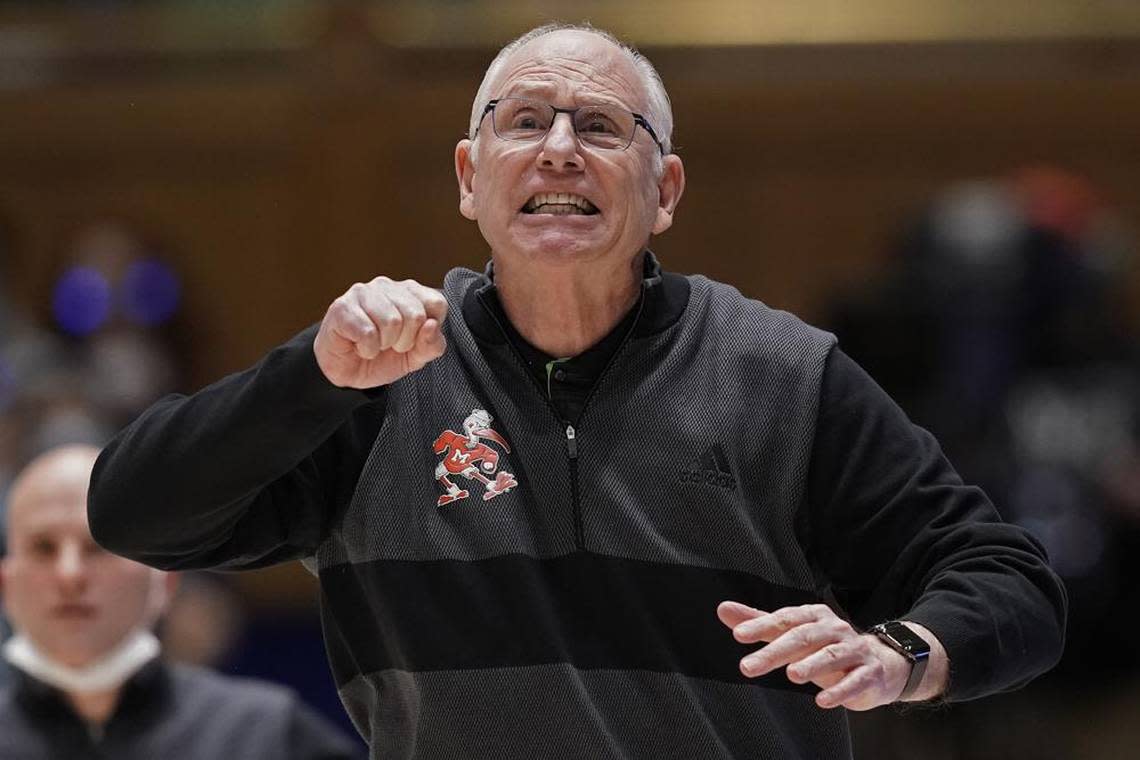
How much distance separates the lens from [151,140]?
316 inches

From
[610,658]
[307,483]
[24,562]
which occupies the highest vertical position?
[307,483]

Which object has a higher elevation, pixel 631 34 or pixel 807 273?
pixel 631 34

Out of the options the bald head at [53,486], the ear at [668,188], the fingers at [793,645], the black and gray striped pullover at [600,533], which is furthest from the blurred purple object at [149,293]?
the fingers at [793,645]

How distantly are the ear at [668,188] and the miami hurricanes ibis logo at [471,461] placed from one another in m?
0.46

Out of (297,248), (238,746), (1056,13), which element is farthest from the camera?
(297,248)

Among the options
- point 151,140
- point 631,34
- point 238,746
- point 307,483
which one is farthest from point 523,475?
point 151,140

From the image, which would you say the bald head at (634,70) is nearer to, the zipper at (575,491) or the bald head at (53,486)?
the zipper at (575,491)

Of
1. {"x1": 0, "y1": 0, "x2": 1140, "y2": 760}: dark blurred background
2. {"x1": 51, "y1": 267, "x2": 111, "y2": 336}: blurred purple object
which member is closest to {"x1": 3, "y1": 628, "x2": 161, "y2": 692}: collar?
{"x1": 0, "y1": 0, "x2": 1140, "y2": 760}: dark blurred background

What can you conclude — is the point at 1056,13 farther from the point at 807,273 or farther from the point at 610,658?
the point at 610,658

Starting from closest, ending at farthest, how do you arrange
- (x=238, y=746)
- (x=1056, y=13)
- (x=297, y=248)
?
(x=238, y=746) < (x=1056, y=13) < (x=297, y=248)

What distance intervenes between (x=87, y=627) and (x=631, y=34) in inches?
161

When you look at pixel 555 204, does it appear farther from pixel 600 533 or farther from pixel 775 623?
pixel 775 623

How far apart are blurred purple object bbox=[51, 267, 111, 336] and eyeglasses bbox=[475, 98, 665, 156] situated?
4.73 m

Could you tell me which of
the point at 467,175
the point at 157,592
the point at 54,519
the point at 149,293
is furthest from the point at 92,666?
the point at 149,293
